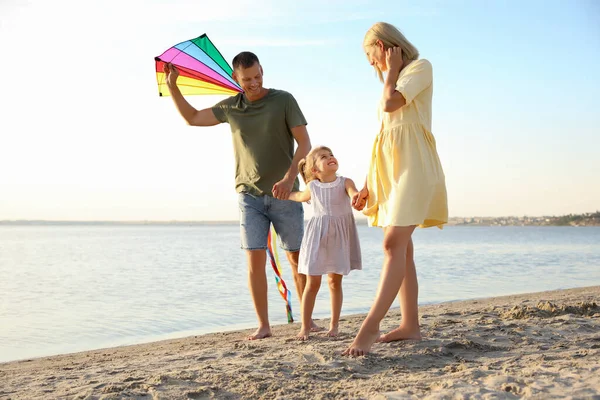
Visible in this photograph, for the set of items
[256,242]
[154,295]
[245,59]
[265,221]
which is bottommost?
[154,295]

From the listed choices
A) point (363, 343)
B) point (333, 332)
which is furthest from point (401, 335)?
point (333, 332)

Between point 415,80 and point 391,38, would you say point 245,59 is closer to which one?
point 391,38

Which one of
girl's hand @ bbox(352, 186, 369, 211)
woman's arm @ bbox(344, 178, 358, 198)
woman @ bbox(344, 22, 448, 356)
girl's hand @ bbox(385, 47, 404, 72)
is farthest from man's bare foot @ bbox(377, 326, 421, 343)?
girl's hand @ bbox(385, 47, 404, 72)

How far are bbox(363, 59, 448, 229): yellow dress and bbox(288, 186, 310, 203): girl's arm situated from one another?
72 centimetres

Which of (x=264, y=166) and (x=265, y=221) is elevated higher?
(x=264, y=166)

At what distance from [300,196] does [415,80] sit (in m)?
1.32

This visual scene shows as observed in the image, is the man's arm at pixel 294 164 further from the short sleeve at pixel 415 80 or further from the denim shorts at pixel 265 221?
the short sleeve at pixel 415 80

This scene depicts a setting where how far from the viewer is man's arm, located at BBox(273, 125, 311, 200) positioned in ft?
14.3

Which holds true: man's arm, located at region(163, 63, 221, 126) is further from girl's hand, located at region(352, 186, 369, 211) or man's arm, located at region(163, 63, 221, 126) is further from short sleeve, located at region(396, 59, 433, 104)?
short sleeve, located at region(396, 59, 433, 104)

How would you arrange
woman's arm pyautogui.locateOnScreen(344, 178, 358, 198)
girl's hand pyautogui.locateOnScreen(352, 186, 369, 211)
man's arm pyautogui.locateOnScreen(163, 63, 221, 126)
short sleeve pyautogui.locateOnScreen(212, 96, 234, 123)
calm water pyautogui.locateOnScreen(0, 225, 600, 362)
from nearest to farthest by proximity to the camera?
1. girl's hand pyautogui.locateOnScreen(352, 186, 369, 211)
2. woman's arm pyautogui.locateOnScreen(344, 178, 358, 198)
3. short sleeve pyautogui.locateOnScreen(212, 96, 234, 123)
4. man's arm pyautogui.locateOnScreen(163, 63, 221, 126)
5. calm water pyautogui.locateOnScreen(0, 225, 600, 362)

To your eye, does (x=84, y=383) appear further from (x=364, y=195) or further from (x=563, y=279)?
(x=563, y=279)

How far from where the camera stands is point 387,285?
3.44 metres

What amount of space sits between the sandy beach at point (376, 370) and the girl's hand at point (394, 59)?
5.34 ft

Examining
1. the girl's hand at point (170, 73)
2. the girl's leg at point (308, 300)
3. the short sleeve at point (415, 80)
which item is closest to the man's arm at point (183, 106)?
the girl's hand at point (170, 73)
